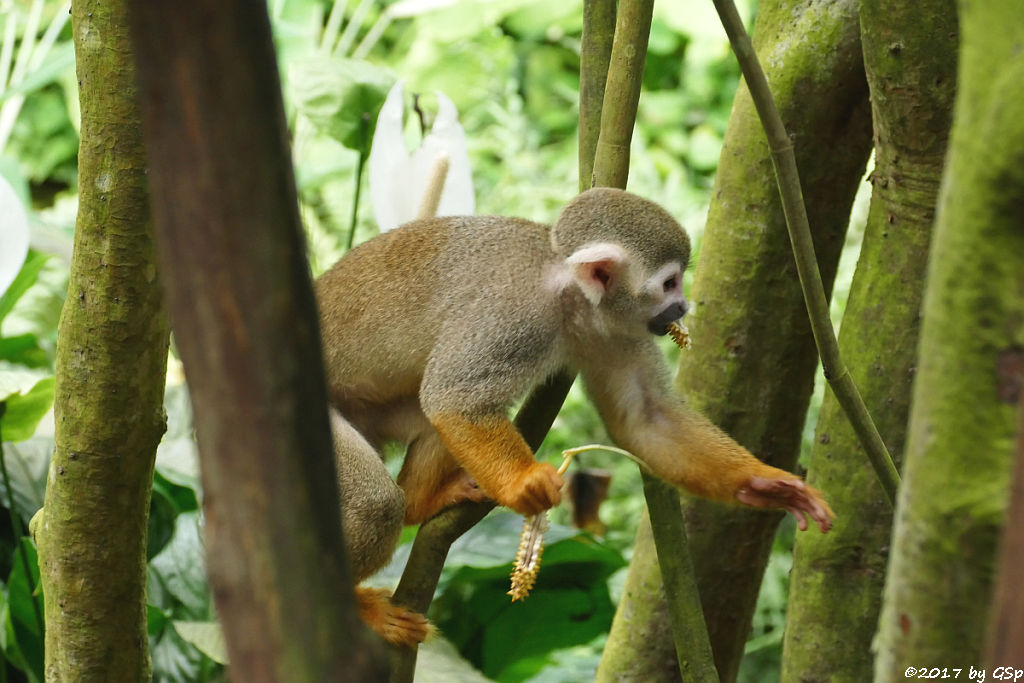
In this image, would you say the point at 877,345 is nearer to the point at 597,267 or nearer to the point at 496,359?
the point at 597,267

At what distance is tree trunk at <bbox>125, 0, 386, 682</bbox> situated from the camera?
56 centimetres

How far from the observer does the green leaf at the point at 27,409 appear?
1.97 metres

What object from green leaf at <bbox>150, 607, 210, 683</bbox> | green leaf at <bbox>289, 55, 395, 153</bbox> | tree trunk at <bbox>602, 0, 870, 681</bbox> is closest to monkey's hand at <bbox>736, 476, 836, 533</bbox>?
tree trunk at <bbox>602, 0, 870, 681</bbox>

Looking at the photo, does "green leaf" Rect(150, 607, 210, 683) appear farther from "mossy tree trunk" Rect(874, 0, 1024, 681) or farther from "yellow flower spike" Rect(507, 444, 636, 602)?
"mossy tree trunk" Rect(874, 0, 1024, 681)

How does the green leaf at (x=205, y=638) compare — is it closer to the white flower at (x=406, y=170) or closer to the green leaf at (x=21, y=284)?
the green leaf at (x=21, y=284)

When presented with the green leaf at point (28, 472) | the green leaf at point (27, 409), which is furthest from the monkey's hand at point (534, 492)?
the green leaf at point (28, 472)

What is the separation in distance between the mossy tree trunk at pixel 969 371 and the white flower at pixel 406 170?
193 cm

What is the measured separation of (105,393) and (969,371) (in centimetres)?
123

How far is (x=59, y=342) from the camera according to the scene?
1.54 meters

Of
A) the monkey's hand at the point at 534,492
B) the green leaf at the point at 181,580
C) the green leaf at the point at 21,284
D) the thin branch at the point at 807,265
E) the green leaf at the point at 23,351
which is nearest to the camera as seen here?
the thin branch at the point at 807,265

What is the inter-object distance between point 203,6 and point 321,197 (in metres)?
5.68

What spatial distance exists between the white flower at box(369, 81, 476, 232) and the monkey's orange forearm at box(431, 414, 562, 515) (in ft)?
2.84

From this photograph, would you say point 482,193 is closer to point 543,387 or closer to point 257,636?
point 543,387

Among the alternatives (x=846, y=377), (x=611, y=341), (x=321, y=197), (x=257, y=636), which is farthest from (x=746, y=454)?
(x=321, y=197)
